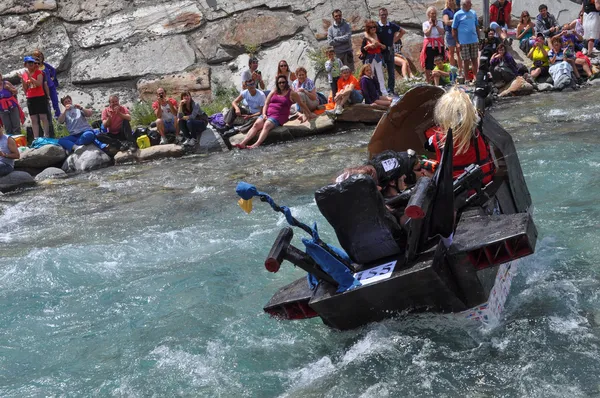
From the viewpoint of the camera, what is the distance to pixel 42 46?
54.9 feet

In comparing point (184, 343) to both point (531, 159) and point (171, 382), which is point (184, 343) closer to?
point (171, 382)

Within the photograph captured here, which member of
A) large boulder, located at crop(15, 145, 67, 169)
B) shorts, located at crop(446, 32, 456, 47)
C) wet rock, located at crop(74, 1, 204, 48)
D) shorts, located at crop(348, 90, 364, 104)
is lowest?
large boulder, located at crop(15, 145, 67, 169)

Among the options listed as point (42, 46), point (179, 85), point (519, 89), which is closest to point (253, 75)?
point (179, 85)

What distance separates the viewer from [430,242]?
16.8ft

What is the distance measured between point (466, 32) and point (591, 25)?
3.20 m

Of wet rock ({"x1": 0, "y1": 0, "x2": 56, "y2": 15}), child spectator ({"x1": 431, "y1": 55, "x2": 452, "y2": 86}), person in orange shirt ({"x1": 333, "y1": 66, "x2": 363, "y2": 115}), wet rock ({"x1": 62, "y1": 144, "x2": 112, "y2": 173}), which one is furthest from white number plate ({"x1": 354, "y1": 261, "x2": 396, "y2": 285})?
wet rock ({"x1": 0, "y1": 0, "x2": 56, "y2": 15})

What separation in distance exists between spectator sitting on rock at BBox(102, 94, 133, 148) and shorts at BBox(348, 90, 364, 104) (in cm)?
396

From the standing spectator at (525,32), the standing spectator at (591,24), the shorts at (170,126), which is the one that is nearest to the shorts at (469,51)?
the standing spectator at (525,32)

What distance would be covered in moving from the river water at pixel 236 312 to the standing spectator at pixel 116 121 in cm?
274

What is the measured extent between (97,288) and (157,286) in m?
0.60

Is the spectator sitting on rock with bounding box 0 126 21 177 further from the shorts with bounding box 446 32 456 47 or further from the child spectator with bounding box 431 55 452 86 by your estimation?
the shorts with bounding box 446 32 456 47

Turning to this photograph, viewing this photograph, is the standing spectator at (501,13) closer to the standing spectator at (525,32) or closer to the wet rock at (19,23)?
the standing spectator at (525,32)

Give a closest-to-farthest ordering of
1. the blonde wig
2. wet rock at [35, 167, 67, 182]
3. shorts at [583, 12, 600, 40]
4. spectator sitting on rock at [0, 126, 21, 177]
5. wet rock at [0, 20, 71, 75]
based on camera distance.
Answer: the blonde wig
spectator sitting on rock at [0, 126, 21, 177]
wet rock at [35, 167, 67, 182]
shorts at [583, 12, 600, 40]
wet rock at [0, 20, 71, 75]

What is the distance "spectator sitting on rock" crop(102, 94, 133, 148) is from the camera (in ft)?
44.9
